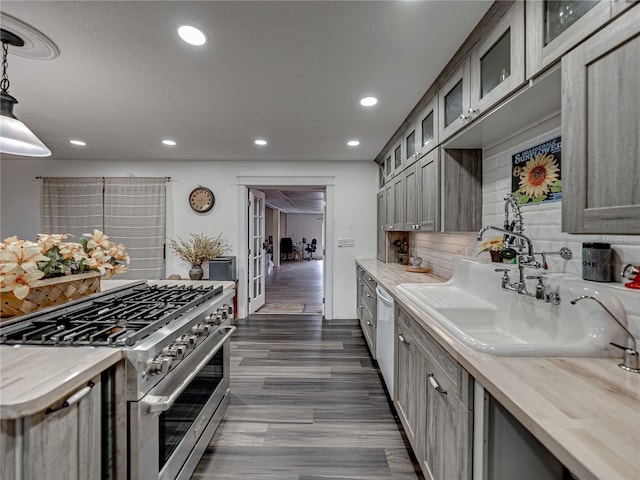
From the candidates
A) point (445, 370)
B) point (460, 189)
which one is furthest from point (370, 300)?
point (445, 370)

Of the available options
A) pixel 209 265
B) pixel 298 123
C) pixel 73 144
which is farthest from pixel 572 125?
pixel 73 144

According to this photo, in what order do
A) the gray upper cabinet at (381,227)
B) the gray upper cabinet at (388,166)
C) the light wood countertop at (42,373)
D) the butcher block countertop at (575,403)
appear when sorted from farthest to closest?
the gray upper cabinet at (381,227)
the gray upper cabinet at (388,166)
the light wood countertop at (42,373)
the butcher block countertop at (575,403)

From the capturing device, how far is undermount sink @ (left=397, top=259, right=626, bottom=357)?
98 centimetres

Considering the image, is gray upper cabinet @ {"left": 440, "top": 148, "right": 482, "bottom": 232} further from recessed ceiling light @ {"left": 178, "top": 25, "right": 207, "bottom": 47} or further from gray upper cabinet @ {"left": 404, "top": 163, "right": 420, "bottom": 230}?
recessed ceiling light @ {"left": 178, "top": 25, "right": 207, "bottom": 47}

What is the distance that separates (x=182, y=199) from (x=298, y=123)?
2.49 meters

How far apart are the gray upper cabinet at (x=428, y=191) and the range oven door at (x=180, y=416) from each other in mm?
1688

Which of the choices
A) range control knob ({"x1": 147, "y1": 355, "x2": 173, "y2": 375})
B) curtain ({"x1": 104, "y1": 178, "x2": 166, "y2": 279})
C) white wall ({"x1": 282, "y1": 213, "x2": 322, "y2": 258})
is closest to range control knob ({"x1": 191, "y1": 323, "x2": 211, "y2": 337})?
range control knob ({"x1": 147, "y1": 355, "x2": 173, "y2": 375})

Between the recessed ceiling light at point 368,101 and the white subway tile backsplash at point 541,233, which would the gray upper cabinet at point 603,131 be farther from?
the recessed ceiling light at point 368,101

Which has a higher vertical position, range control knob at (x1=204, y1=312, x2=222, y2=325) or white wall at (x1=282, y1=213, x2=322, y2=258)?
white wall at (x1=282, y1=213, x2=322, y2=258)

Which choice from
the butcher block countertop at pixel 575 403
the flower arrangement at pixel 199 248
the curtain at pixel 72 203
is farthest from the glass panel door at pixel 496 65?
the curtain at pixel 72 203

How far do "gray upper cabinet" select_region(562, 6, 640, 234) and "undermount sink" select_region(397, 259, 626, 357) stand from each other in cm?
41

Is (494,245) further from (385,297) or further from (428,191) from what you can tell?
(385,297)

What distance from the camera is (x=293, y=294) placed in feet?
19.4

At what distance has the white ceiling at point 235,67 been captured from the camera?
1402 mm
